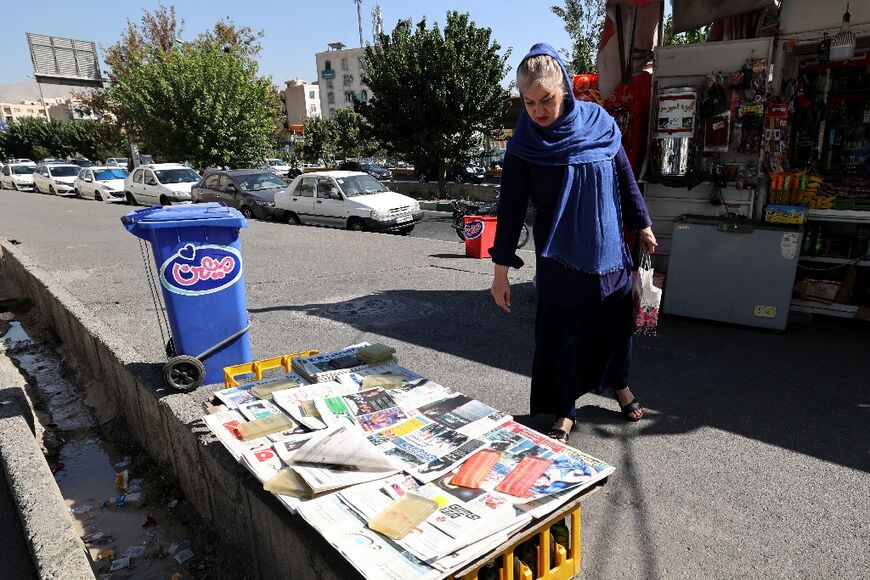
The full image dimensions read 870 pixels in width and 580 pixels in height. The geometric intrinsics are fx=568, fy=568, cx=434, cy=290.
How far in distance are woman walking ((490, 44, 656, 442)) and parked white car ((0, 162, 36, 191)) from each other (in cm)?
3519

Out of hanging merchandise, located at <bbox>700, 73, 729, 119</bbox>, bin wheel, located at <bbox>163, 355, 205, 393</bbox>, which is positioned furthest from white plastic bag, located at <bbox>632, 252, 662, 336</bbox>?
bin wheel, located at <bbox>163, 355, 205, 393</bbox>


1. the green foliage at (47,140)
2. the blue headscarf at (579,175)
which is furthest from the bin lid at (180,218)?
the green foliage at (47,140)

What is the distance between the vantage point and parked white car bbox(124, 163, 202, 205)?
18.3 m

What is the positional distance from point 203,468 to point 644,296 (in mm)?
2533

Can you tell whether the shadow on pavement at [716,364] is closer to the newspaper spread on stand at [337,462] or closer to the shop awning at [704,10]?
the newspaper spread on stand at [337,462]

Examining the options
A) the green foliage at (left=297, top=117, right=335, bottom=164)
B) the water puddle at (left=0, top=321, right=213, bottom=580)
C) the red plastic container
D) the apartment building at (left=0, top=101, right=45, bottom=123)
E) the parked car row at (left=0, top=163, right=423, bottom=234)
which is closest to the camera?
the water puddle at (left=0, top=321, right=213, bottom=580)

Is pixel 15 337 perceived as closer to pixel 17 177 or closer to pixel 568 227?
pixel 568 227

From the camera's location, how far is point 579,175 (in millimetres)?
2695

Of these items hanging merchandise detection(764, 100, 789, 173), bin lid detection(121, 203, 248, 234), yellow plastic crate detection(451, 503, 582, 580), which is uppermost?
hanging merchandise detection(764, 100, 789, 173)

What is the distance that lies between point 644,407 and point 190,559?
2.69 metres

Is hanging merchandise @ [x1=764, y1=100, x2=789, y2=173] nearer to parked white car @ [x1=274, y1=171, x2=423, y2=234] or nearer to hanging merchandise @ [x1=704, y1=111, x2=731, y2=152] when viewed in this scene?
hanging merchandise @ [x1=704, y1=111, x2=731, y2=152]

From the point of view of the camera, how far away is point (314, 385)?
2.91 m

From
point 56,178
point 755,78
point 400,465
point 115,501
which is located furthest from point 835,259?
point 56,178

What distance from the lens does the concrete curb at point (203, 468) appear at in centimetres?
207
